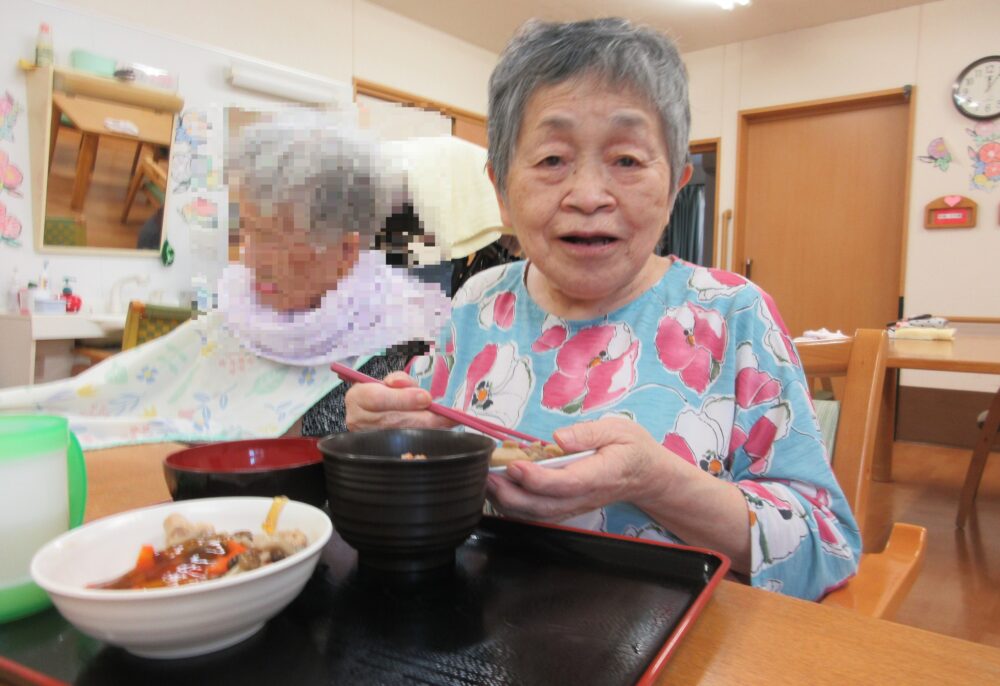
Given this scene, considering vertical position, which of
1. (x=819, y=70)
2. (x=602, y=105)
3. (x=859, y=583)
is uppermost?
(x=819, y=70)

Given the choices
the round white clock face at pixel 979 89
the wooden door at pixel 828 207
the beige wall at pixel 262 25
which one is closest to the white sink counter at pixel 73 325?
the beige wall at pixel 262 25

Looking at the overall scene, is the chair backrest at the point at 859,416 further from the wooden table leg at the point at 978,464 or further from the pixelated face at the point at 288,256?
the wooden table leg at the point at 978,464

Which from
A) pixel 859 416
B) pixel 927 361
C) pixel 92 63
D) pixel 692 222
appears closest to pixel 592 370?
pixel 859 416

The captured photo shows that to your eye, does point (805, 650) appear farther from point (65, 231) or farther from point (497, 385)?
point (65, 231)

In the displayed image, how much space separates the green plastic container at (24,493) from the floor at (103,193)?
7.80ft

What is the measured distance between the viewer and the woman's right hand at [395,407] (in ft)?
1.96

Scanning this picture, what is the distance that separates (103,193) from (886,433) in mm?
3291

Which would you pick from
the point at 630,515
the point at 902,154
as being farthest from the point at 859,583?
the point at 902,154

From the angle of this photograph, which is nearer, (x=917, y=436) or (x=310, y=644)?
(x=310, y=644)

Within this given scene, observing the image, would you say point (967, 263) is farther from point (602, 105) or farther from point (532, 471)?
point (532, 471)

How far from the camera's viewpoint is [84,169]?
2318 mm

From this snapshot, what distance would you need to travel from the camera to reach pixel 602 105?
670 millimetres

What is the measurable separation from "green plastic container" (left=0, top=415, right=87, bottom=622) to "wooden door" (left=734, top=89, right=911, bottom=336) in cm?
409

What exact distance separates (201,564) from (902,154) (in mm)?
4270
